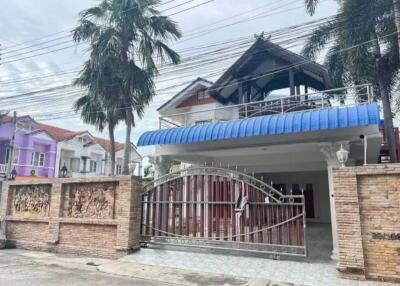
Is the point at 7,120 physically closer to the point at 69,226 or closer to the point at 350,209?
the point at 69,226

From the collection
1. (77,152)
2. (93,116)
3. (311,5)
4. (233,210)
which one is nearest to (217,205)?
(233,210)

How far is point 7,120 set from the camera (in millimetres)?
23562

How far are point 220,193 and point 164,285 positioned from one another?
2814mm

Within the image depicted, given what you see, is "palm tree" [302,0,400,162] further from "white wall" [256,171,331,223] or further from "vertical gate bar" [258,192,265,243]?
"vertical gate bar" [258,192,265,243]

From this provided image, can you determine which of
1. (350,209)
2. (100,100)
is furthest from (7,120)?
(350,209)

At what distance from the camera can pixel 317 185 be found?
16.8 meters

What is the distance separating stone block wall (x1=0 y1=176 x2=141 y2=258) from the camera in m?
8.02

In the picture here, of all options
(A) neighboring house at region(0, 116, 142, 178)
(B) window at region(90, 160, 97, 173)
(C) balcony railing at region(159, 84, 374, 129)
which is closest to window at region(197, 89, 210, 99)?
(C) balcony railing at region(159, 84, 374, 129)

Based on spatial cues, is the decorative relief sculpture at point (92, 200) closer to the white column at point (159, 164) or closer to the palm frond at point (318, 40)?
the white column at point (159, 164)

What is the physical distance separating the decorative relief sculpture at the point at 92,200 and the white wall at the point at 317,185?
32.2ft

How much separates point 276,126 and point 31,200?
822 centimetres

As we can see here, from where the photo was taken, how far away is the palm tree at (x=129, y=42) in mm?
12859

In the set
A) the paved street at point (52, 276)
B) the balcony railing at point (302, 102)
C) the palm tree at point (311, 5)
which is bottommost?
the paved street at point (52, 276)

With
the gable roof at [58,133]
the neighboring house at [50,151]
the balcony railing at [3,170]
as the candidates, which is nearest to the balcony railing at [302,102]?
the neighboring house at [50,151]
